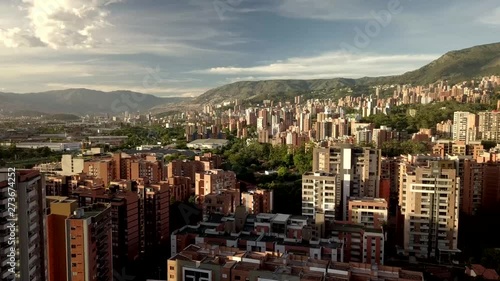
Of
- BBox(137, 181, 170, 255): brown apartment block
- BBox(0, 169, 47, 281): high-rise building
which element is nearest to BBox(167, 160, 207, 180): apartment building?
BBox(137, 181, 170, 255): brown apartment block

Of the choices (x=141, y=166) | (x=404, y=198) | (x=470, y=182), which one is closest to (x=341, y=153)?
(x=404, y=198)

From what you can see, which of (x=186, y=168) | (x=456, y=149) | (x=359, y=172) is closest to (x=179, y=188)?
(x=186, y=168)

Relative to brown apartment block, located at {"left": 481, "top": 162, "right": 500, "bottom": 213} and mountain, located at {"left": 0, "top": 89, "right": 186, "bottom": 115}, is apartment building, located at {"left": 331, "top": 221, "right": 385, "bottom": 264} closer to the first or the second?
brown apartment block, located at {"left": 481, "top": 162, "right": 500, "bottom": 213}

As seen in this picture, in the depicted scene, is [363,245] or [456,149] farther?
[456,149]

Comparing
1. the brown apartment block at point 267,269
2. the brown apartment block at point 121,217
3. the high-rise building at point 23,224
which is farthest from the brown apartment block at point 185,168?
the high-rise building at point 23,224

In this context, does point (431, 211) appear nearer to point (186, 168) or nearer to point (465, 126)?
point (186, 168)

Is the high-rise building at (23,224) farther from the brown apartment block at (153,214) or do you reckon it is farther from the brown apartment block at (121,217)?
the brown apartment block at (153,214)

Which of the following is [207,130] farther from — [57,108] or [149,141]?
[57,108]
